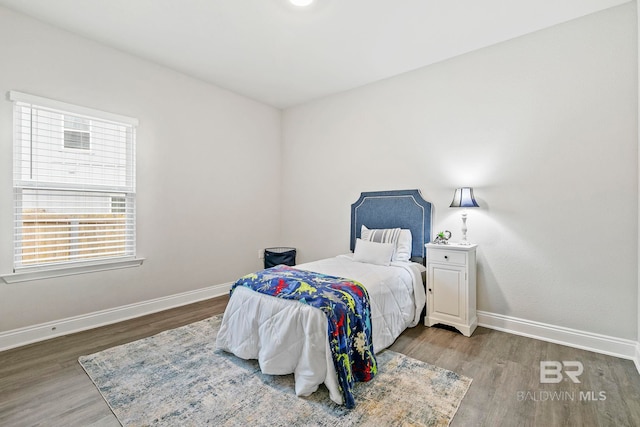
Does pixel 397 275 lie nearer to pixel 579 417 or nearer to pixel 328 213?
pixel 579 417

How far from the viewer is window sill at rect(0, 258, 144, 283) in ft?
8.21

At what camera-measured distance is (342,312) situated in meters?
1.92

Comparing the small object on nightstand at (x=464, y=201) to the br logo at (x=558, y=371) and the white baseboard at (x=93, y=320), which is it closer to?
the br logo at (x=558, y=371)

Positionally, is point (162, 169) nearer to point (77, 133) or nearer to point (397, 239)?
point (77, 133)

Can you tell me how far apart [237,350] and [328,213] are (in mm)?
2407

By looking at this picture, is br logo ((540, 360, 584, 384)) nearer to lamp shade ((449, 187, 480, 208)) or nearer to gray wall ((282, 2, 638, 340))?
gray wall ((282, 2, 638, 340))

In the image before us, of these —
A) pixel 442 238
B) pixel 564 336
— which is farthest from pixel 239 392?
pixel 564 336

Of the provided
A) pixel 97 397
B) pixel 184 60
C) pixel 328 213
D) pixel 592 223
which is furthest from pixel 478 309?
pixel 184 60

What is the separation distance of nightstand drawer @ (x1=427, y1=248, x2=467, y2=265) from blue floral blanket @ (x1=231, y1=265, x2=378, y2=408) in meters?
1.05

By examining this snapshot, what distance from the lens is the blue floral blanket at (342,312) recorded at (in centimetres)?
182

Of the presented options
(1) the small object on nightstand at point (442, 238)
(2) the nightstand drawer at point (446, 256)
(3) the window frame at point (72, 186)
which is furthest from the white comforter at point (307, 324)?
(3) the window frame at point (72, 186)

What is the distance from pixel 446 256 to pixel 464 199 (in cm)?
60

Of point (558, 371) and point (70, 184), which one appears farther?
point (70, 184)

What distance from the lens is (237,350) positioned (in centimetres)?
227
